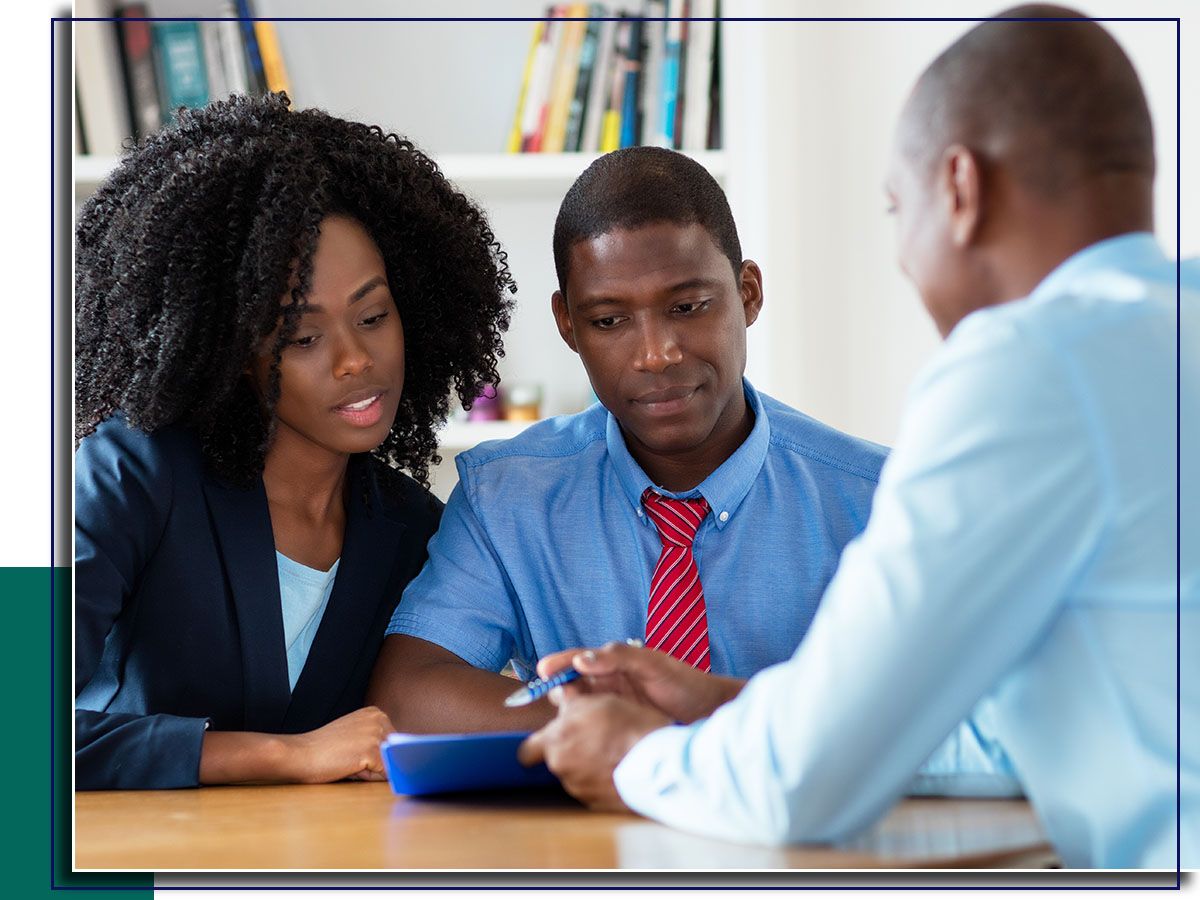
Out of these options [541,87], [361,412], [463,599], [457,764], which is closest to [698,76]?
[541,87]

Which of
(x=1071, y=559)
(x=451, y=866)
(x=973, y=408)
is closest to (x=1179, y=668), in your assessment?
(x=1071, y=559)

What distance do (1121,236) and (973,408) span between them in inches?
9.6

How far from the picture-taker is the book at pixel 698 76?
2295mm

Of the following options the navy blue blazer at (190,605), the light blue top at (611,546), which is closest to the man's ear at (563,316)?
the light blue top at (611,546)

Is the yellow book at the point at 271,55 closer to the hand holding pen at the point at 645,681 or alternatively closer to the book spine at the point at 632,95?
the book spine at the point at 632,95

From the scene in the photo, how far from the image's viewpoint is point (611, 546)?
162 cm

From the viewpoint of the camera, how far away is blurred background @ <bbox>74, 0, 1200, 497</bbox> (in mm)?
2156

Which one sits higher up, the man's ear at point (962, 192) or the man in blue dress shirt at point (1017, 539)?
the man's ear at point (962, 192)

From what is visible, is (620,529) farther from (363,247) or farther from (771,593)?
(363,247)

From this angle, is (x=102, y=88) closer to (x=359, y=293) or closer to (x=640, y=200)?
(x=359, y=293)

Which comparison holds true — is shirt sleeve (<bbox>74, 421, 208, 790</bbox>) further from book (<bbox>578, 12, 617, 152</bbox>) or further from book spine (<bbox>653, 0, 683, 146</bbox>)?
book spine (<bbox>653, 0, 683, 146</bbox>)

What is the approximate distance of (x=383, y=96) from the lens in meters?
2.22

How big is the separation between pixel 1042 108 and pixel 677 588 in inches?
30.1

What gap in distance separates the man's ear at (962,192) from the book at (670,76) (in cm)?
140
